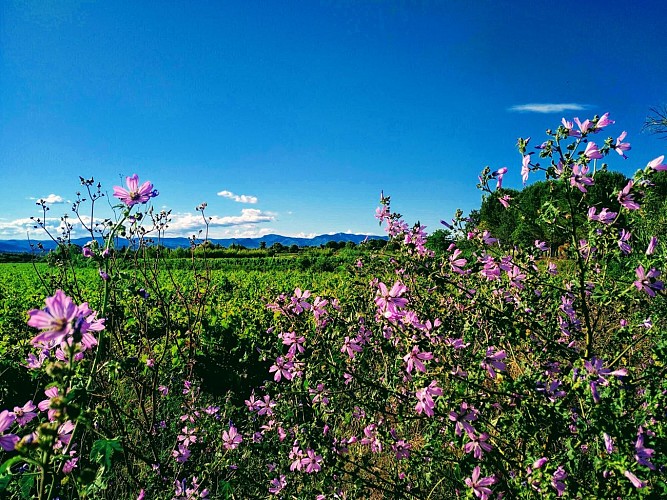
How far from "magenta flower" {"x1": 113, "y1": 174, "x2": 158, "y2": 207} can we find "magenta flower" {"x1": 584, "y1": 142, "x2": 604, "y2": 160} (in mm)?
1889

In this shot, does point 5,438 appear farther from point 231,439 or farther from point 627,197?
point 627,197

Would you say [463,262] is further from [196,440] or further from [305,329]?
[196,440]

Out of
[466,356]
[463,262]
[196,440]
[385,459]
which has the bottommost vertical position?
[385,459]

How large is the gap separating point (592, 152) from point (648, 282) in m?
0.61

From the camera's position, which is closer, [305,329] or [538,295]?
[305,329]

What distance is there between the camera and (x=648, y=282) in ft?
6.12

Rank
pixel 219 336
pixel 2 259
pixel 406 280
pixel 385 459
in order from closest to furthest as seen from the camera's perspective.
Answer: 1. pixel 406 280
2. pixel 385 459
3. pixel 219 336
4. pixel 2 259

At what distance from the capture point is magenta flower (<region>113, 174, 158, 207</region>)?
5.70 ft

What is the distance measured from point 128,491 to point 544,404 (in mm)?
3138

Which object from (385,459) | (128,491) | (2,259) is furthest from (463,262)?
(2,259)

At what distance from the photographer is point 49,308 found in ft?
3.47

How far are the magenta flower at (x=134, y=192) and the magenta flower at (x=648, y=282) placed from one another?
2.08 metres

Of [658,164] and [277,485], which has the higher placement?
[658,164]

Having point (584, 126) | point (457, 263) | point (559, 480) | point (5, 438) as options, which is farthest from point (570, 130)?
point (5, 438)
